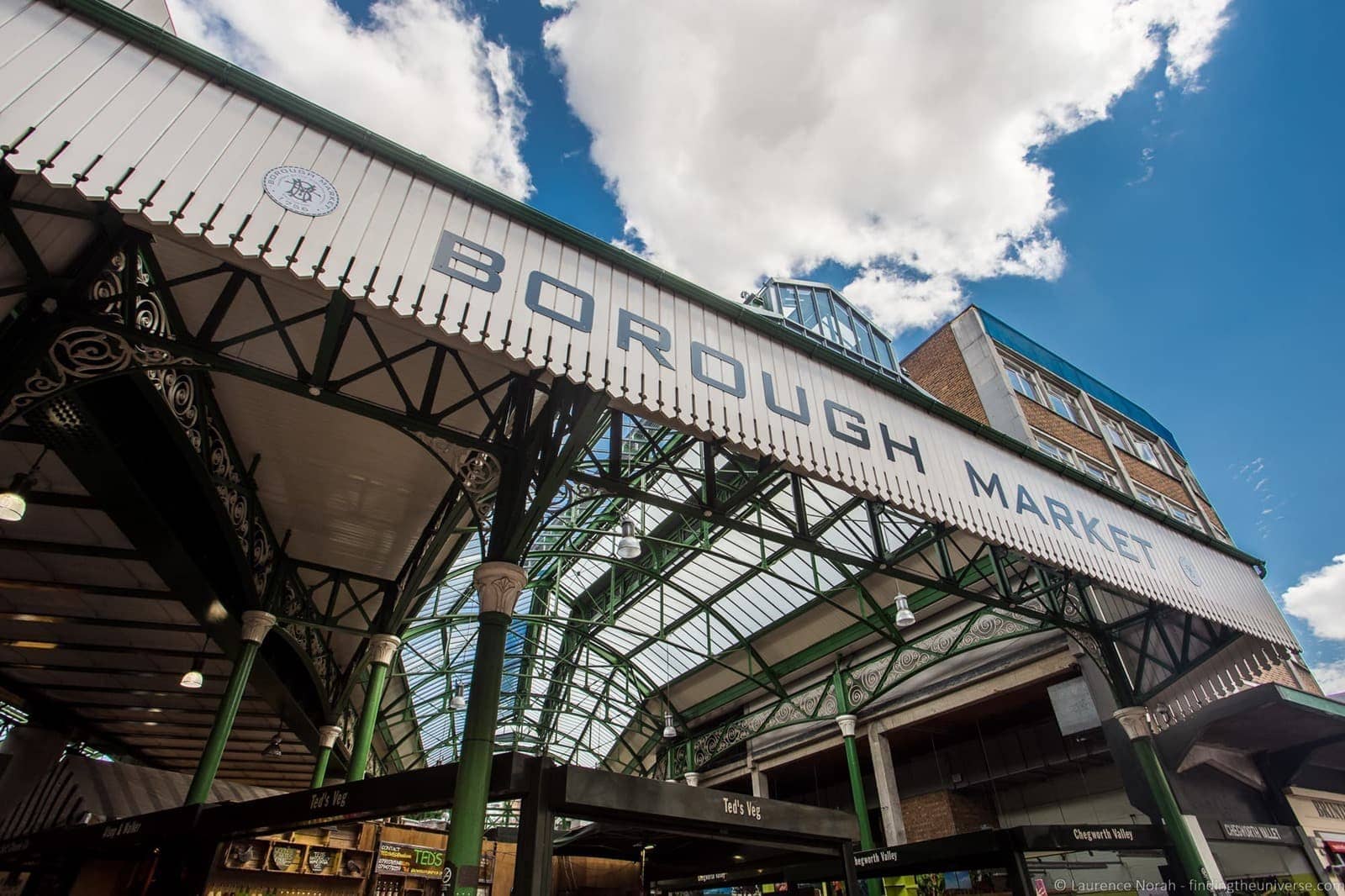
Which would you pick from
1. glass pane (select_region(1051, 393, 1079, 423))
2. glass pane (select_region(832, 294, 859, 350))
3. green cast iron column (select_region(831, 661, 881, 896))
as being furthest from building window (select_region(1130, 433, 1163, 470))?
green cast iron column (select_region(831, 661, 881, 896))

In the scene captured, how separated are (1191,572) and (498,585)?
11.3 metres

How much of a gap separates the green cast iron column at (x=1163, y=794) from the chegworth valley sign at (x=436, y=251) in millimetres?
5558

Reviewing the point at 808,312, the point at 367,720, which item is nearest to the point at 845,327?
the point at 808,312

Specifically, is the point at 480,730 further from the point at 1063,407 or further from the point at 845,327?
the point at 1063,407

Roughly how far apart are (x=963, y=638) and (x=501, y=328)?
50.1 ft

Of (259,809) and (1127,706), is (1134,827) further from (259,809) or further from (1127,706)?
(259,809)

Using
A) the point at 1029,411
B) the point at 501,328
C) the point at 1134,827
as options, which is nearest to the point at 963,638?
the point at 1134,827

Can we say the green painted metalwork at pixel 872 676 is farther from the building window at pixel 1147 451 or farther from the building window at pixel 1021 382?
the building window at pixel 1147 451

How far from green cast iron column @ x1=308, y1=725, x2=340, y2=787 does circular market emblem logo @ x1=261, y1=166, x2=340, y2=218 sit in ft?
38.9

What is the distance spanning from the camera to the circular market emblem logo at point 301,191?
16.1 ft

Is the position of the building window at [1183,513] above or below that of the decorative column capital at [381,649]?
above

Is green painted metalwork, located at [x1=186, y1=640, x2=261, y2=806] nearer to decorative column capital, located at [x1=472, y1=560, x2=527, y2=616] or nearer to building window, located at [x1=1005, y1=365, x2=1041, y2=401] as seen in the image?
decorative column capital, located at [x1=472, y1=560, x2=527, y2=616]

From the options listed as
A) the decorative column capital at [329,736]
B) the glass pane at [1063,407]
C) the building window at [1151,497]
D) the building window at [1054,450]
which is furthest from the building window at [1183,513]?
the decorative column capital at [329,736]

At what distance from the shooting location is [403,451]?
909 centimetres
